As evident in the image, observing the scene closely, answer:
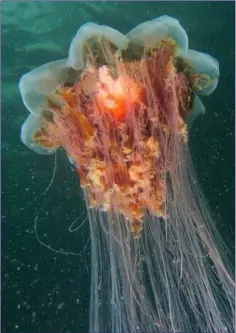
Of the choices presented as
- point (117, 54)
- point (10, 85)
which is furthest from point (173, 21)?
point (10, 85)

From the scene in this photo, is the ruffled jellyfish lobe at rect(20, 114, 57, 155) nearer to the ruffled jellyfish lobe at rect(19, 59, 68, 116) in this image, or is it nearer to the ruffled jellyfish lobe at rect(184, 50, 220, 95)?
the ruffled jellyfish lobe at rect(19, 59, 68, 116)

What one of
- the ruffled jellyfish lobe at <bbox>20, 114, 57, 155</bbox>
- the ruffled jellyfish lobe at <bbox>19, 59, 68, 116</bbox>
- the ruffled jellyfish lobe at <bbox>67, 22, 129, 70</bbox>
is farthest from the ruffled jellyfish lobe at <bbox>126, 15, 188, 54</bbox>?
the ruffled jellyfish lobe at <bbox>20, 114, 57, 155</bbox>

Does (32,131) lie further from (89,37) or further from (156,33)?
(156,33)

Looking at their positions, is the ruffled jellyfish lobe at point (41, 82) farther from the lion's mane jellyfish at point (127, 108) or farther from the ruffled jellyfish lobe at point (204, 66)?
the ruffled jellyfish lobe at point (204, 66)

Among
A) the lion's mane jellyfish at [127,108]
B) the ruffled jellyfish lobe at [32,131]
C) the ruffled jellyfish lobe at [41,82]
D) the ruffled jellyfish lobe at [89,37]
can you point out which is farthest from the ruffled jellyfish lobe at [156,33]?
the ruffled jellyfish lobe at [32,131]

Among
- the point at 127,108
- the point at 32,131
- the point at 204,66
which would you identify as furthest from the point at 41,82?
the point at 204,66

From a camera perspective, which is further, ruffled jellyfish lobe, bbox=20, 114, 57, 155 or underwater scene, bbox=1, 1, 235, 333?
ruffled jellyfish lobe, bbox=20, 114, 57, 155
